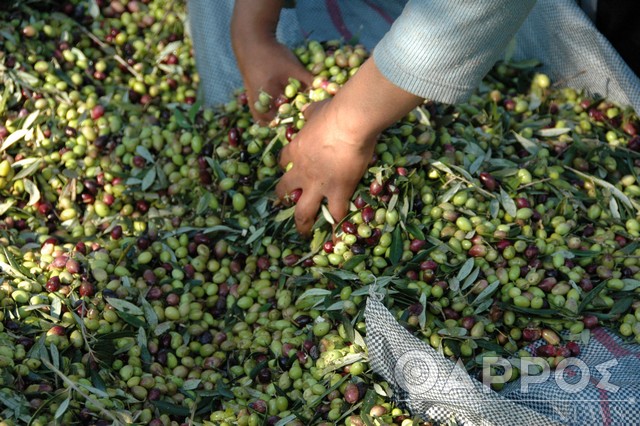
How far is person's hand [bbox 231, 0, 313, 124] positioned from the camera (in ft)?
8.12

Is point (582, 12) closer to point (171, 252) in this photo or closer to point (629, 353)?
point (629, 353)

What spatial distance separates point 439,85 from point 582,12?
115 cm

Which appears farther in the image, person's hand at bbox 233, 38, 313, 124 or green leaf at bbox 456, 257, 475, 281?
person's hand at bbox 233, 38, 313, 124

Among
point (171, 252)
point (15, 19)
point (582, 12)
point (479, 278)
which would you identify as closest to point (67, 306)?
point (171, 252)

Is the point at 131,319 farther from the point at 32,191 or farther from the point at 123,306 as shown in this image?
the point at 32,191

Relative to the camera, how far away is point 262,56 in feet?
8.17

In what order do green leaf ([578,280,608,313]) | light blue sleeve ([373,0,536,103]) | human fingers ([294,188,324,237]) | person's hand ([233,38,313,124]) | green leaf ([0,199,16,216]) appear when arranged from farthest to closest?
person's hand ([233,38,313,124])
green leaf ([0,199,16,216])
human fingers ([294,188,324,237])
green leaf ([578,280,608,313])
light blue sleeve ([373,0,536,103])

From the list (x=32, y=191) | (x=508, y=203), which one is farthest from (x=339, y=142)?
(x=32, y=191)

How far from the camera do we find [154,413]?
191 cm

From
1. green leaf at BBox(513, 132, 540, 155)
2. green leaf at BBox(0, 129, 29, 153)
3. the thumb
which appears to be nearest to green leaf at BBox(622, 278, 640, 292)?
green leaf at BBox(513, 132, 540, 155)

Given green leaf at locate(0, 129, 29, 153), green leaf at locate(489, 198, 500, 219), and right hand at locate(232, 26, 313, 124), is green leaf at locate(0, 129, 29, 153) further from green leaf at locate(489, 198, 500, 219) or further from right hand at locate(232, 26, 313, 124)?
green leaf at locate(489, 198, 500, 219)

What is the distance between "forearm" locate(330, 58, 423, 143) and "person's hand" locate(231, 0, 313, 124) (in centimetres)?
52

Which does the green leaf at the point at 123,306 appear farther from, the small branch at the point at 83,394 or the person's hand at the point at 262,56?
the person's hand at the point at 262,56

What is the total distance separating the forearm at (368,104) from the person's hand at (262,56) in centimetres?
52
